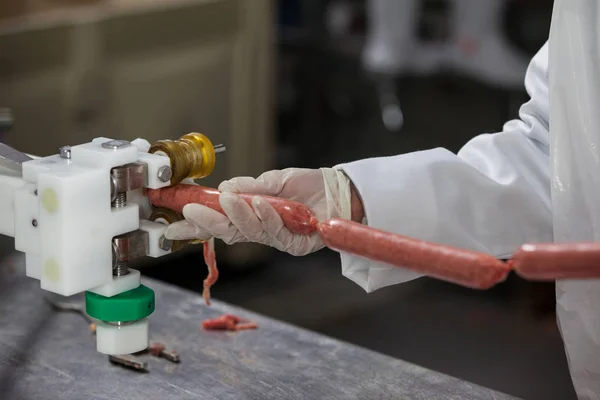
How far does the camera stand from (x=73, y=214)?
0.80 m

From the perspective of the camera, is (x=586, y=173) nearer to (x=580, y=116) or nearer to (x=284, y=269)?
(x=580, y=116)

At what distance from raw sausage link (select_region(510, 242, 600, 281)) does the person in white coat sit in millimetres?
300

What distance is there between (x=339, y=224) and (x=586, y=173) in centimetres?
41

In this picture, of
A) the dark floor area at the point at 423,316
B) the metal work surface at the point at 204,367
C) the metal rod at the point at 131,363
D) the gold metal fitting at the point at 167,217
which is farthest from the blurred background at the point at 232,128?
the gold metal fitting at the point at 167,217

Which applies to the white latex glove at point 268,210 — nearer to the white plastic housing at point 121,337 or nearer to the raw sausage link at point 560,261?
the white plastic housing at point 121,337

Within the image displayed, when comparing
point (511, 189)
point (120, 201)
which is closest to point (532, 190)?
point (511, 189)

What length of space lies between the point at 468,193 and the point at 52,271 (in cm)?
47

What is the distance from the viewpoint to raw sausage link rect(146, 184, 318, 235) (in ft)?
2.74

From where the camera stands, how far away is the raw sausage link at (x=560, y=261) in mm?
676

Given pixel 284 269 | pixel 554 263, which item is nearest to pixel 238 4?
pixel 284 269

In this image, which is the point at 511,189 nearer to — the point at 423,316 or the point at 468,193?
the point at 468,193

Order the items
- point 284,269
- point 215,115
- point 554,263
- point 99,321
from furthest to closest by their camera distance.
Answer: point 284,269, point 215,115, point 99,321, point 554,263

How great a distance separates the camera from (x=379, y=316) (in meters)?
2.50

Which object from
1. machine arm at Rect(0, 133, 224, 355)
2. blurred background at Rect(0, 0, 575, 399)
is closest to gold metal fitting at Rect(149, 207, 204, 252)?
machine arm at Rect(0, 133, 224, 355)
